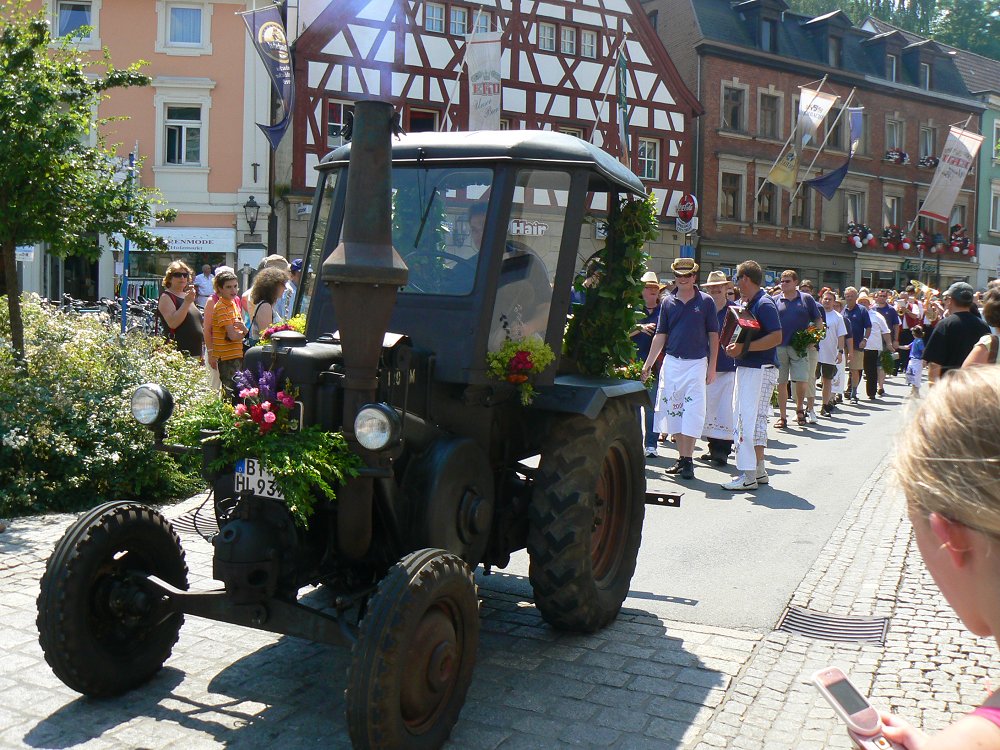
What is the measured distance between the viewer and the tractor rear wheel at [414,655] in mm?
3145

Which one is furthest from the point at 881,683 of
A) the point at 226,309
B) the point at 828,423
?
the point at 828,423

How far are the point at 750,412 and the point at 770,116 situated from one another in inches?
1247

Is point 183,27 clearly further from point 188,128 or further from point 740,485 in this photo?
point 740,485

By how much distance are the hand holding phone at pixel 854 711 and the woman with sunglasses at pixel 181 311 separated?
9.57 meters

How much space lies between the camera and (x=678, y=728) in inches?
152

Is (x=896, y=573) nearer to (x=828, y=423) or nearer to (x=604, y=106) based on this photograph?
(x=828, y=423)

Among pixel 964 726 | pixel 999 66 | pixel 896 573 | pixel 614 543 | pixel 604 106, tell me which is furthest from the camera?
pixel 999 66


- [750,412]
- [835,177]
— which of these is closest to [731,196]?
[835,177]

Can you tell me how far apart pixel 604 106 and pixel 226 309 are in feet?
80.1

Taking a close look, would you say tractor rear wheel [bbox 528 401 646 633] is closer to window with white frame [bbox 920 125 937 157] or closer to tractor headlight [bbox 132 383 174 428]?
tractor headlight [bbox 132 383 174 428]

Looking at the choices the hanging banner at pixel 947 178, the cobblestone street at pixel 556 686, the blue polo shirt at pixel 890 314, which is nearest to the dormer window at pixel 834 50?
the hanging banner at pixel 947 178

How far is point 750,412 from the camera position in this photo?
8.99m

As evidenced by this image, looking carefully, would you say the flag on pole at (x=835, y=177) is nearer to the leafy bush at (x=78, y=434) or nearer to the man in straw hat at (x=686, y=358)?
the man in straw hat at (x=686, y=358)

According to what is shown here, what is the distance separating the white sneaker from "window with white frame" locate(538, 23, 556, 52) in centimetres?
2379
